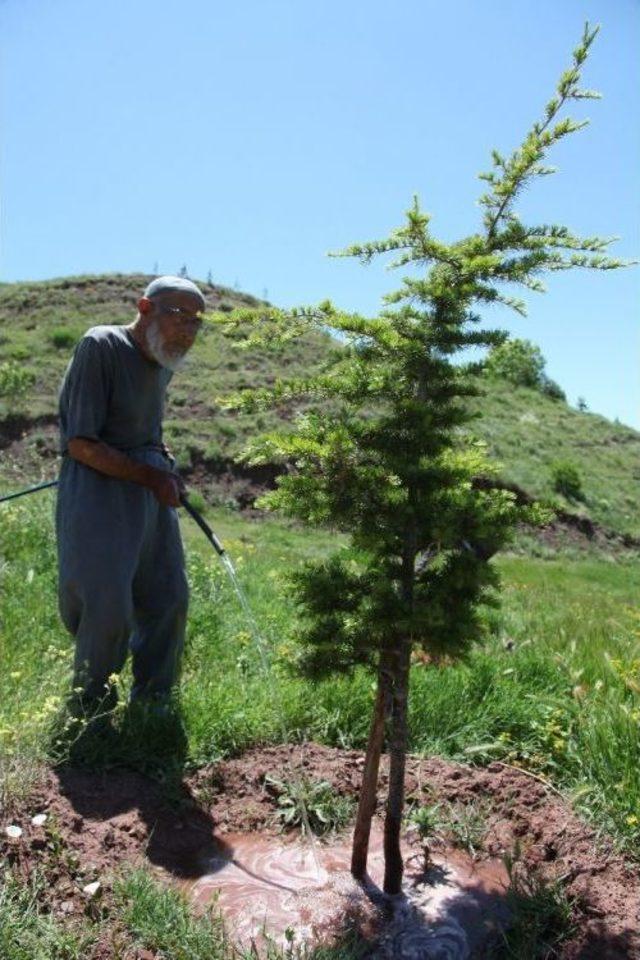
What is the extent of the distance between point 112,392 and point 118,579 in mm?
901

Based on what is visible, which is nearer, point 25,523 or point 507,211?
point 507,211

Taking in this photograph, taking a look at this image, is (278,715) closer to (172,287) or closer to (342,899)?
(342,899)

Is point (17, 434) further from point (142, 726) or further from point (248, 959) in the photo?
point (248, 959)

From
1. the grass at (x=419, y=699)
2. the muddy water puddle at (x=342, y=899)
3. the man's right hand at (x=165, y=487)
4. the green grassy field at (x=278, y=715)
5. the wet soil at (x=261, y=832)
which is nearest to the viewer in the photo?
the green grassy field at (x=278, y=715)

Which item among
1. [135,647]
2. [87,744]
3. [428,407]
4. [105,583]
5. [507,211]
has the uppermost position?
[507,211]

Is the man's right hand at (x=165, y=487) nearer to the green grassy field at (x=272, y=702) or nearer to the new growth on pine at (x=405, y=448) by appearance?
the green grassy field at (x=272, y=702)

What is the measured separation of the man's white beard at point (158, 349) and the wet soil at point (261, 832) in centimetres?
191

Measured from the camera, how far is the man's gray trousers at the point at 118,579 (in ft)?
13.4

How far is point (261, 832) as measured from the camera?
3668 millimetres

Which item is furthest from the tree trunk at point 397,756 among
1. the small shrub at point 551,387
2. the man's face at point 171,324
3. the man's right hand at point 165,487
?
the small shrub at point 551,387

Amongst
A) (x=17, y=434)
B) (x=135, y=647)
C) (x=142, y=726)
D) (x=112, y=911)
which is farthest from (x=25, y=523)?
(x=17, y=434)

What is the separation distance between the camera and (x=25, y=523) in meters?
7.84

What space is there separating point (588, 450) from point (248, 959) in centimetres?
2531

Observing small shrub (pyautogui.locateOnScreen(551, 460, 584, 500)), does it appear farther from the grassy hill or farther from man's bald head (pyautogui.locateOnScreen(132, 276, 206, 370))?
man's bald head (pyautogui.locateOnScreen(132, 276, 206, 370))
